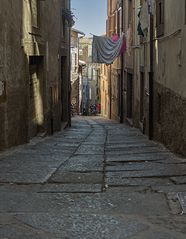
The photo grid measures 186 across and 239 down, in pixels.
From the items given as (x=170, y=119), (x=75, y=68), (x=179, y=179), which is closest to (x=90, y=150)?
(x=170, y=119)

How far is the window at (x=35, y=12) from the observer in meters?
14.0

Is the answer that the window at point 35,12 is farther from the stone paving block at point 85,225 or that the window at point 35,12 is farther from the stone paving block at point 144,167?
the stone paving block at point 85,225

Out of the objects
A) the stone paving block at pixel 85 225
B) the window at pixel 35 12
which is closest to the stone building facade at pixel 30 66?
the window at pixel 35 12

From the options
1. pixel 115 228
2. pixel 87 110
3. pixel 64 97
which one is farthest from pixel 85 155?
pixel 87 110

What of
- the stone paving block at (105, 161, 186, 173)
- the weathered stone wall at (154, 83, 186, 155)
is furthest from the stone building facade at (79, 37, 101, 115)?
the stone paving block at (105, 161, 186, 173)

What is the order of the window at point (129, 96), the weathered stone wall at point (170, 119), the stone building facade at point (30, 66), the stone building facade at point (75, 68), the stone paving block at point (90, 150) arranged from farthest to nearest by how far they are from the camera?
1. the stone building facade at point (75, 68)
2. the window at point (129, 96)
3. the stone paving block at point (90, 150)
4. the stone building facade at point (30, 66)
5. the weathered stone wall at point (170, 119)

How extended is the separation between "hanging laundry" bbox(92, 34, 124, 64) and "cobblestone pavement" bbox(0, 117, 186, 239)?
614 inches

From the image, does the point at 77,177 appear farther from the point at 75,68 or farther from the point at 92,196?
the point at 75,68

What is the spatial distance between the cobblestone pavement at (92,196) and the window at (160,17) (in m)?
4.22

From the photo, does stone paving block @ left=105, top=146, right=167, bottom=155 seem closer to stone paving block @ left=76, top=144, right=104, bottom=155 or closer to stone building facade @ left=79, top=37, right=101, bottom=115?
stone paving block @ left=76, top=144, right=104, bottom=155

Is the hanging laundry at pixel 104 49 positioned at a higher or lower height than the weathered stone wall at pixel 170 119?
higher

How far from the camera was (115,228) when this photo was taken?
16.3 feet

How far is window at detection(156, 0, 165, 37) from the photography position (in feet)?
42.4

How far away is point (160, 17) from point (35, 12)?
139 inches
